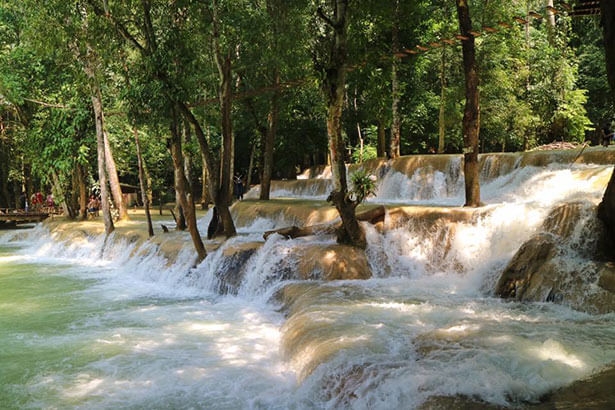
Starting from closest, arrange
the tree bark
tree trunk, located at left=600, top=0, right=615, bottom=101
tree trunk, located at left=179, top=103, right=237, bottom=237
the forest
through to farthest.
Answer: tree trunk, located at left=600, top=0, right=615, bottom=101, the forest, the tree bark, tree trunk, located at left=179, top=103, right=237, bottom=237

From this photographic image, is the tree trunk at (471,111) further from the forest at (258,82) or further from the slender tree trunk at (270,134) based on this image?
the slender tree trunk at (270,134)

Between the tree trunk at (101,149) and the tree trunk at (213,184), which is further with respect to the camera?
the tree trunk at (101,149)

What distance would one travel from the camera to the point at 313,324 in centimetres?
700

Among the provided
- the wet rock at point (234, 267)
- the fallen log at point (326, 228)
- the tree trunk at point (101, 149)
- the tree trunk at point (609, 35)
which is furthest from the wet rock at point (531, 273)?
the tree trunk at point (101, 149)

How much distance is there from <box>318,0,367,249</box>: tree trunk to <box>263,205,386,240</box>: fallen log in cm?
51

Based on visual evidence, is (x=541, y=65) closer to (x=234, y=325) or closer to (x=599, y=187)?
(x=599, y=187)

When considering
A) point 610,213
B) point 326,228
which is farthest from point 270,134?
point 610,213

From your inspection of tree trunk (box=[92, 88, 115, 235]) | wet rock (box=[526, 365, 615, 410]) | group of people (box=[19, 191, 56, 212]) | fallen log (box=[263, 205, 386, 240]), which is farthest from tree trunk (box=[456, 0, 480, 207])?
group of people (box=[19, 191, 56, 212])

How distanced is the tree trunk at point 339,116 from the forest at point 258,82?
1.5 inches

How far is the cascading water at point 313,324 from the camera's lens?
5406 mm

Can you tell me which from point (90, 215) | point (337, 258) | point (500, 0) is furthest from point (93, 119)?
point (500, 0)

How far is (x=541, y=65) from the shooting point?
2355cm

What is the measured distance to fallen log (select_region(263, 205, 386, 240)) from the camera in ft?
37.8

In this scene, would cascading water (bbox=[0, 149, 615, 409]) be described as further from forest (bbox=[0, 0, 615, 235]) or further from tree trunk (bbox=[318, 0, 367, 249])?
forest (bbox=[0, 0, 615, 235])
